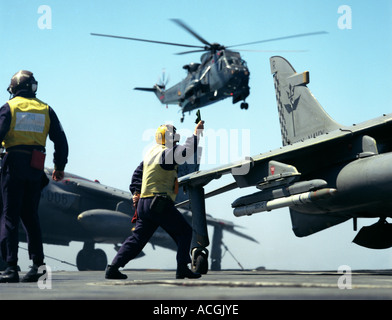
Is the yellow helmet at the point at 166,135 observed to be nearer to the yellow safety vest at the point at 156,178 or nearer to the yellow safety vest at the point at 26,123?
the yellow safety vest at the point at 156,178

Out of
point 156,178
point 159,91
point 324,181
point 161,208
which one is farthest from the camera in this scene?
point 159,91

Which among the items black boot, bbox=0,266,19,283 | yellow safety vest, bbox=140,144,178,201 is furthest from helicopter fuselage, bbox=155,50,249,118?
black boot, bbox=0,266,19,283

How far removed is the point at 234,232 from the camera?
90.0ft

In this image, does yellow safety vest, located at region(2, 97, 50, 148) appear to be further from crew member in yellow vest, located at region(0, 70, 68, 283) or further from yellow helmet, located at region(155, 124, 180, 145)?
yellow helmet, located at region(155, 124, 180, 145)

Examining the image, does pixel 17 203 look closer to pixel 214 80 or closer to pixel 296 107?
pixel 296 107

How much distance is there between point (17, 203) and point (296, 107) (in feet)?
24.2

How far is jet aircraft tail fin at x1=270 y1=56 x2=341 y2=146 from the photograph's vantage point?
1273cm

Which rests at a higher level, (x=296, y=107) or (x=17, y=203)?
(x=296, y=107)

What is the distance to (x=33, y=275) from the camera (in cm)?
745

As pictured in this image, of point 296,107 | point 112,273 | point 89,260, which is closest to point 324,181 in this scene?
point 112,273
